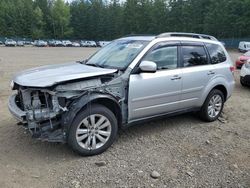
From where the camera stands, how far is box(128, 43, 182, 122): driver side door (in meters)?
5.16

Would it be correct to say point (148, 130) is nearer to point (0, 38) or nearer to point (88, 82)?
point (88, 82)

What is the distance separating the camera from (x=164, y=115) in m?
5.75

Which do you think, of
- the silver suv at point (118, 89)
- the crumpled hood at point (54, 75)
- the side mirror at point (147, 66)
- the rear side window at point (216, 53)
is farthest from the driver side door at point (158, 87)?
the rear side window at point (216, 53)

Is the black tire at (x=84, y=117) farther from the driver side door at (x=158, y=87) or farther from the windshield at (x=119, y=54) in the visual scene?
the windshield at (x=119, y=54)

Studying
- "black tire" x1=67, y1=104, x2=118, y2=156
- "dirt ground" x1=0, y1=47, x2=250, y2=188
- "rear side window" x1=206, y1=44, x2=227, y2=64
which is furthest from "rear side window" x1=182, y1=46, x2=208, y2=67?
"black tire" x1=67, y1=104, x2=118, y2=156

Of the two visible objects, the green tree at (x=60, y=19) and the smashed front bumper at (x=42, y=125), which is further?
the green tree at (x=60, y=19)

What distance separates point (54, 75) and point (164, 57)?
200 cm

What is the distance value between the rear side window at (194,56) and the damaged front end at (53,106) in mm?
→ 1971

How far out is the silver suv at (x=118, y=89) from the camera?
14.8 feet

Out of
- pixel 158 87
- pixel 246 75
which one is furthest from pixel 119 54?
pixel 246 75

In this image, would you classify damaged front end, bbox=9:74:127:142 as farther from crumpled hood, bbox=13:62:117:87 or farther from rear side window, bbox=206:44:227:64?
rear side window, bbox=206:44:227:64

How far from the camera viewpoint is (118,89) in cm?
496

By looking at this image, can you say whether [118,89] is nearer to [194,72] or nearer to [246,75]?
[194,72]

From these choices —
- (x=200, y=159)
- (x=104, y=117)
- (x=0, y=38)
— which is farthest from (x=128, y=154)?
(x=0, y=38)
